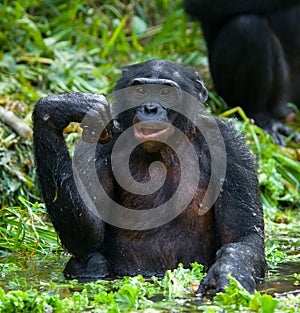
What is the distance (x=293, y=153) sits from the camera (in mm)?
8945

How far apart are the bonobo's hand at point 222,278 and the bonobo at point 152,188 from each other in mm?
326

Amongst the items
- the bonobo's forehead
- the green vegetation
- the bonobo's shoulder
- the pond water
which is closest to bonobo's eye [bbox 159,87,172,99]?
the bonobo's forehead

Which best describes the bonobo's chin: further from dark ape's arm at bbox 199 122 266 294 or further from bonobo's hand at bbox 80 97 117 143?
dark ape's arm at bbox 199 122 266 294

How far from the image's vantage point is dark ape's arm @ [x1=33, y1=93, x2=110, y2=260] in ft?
13.8

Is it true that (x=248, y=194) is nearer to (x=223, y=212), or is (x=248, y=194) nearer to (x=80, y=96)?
(x=223, y=212)

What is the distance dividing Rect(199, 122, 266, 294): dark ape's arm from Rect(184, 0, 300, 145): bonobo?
202 inches

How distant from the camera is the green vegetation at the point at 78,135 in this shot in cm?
354

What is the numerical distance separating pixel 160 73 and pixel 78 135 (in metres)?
3.21

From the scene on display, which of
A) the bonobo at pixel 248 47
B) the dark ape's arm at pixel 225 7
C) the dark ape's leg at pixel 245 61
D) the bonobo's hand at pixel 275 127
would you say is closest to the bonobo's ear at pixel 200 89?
the bonobo at pixel 248 47

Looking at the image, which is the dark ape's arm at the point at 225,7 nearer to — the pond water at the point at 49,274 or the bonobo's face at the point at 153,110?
the pond water at the point at 49,274

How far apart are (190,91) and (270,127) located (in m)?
5.57

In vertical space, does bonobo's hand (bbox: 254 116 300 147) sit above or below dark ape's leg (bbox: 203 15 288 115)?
below

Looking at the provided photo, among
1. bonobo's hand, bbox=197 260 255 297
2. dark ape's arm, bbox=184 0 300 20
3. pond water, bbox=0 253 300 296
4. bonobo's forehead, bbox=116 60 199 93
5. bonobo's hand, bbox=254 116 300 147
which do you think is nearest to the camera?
bonobo's hand, bbox=197 260 255 297

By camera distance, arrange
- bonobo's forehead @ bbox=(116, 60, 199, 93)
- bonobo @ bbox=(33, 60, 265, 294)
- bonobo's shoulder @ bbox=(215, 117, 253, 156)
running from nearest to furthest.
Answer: bonobo @ bbox=(33, 60, 265, 294) → bonobo's forehead @ bbox=(116, 60, 199, 93) → bonobo's shoulder @ bbox=(215, 117, 253, 156)
